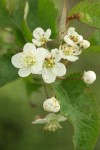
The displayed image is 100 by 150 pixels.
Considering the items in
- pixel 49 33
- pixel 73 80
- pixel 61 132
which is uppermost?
pixel 49 33

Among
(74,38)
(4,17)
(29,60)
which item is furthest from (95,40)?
(4,17)

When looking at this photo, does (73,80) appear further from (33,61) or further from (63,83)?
(33,61)

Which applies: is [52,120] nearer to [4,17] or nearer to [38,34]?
[38,34]

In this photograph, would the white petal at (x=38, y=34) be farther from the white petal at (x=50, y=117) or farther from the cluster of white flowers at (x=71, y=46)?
the white petal at (x=50, y=117)

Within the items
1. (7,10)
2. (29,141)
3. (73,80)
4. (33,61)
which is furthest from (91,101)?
(29,141)

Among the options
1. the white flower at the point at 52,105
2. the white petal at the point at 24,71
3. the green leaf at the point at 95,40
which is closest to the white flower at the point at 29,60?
the white petal at the point at 24,71
